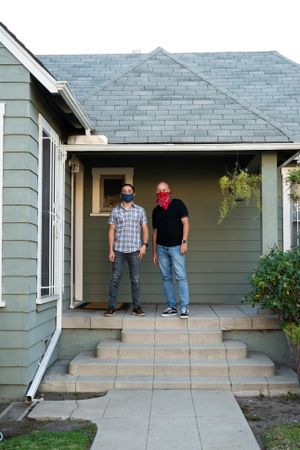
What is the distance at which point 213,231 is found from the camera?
8.64 metres

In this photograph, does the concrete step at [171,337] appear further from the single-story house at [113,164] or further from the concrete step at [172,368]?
the single-story house at [113,164]

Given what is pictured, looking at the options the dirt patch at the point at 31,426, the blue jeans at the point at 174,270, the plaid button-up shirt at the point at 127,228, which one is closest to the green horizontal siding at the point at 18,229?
the dirt patch at the point at 31,426

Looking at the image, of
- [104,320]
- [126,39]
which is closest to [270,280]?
[104,320]

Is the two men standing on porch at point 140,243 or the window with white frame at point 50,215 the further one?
the two men standing on porch at point 140,243

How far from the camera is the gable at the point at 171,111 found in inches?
279

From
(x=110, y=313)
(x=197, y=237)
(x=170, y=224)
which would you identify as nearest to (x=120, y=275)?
(x=110, y=313)

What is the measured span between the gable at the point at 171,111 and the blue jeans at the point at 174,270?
1370 mm

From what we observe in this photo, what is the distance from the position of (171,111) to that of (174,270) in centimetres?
213

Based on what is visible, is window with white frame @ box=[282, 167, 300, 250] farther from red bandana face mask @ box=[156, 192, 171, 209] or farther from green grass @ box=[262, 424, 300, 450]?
green grass @ box=[262, 424, 300, 450]

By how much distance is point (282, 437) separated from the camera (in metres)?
4.30

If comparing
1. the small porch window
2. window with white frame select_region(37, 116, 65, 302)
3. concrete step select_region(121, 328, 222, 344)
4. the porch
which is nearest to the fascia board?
window with white frame select_region(37, 116, 65, 302)

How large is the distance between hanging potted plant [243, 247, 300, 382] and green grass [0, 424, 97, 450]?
2.40 m

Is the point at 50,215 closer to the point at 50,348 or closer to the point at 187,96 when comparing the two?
the point at 50,348

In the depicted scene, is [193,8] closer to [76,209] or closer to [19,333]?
[76,209]
